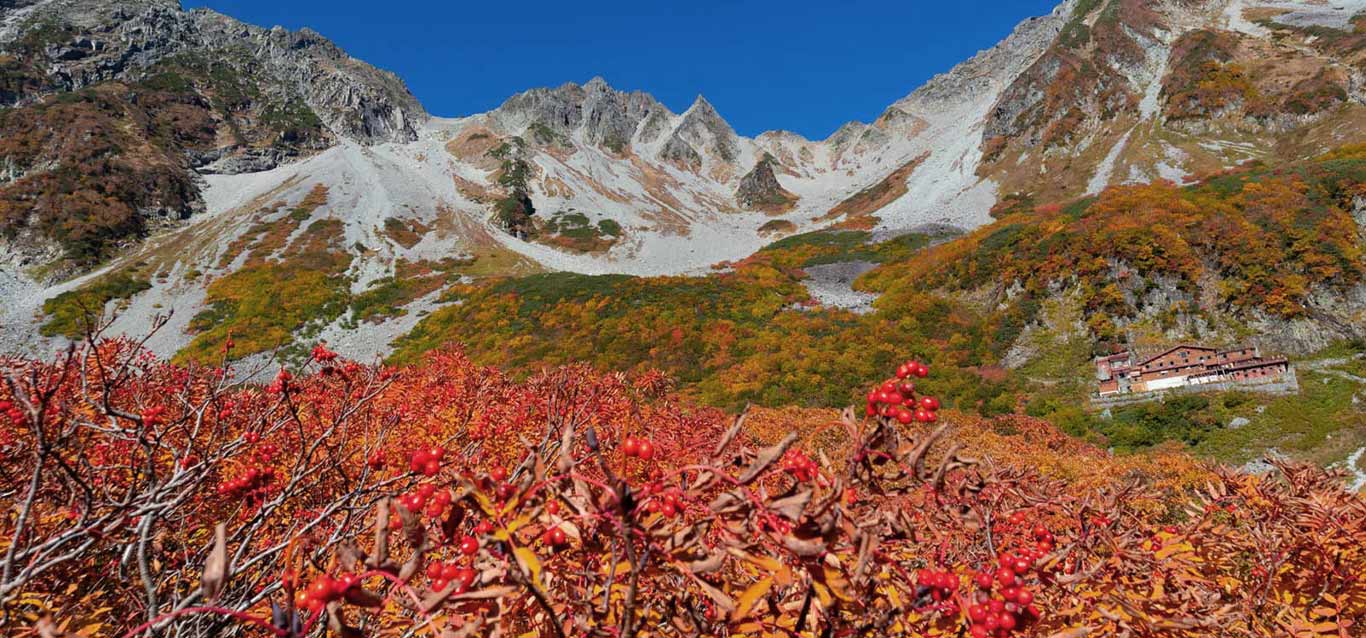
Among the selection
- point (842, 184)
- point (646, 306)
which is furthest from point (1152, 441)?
point (842, 184)

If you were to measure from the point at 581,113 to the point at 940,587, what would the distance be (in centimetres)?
14229

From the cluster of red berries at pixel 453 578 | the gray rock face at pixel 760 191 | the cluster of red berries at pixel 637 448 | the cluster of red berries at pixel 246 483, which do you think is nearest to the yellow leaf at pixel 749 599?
the cluster of red berries at pixel 637 448

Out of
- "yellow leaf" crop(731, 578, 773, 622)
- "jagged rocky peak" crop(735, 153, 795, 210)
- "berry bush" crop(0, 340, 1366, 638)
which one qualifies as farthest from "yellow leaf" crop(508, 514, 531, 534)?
"jagged rocky peak" crop(735, 153, 795, 210)

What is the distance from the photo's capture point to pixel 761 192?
107250mm

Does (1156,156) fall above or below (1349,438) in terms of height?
above

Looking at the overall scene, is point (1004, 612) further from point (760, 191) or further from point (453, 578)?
point (760, 191)

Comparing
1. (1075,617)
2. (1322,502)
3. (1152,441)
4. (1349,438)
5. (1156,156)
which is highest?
(1156,156)

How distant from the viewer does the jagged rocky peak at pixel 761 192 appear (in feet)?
344

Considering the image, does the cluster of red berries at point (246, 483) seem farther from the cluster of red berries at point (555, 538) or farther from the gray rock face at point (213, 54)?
the gray rock face at point (213, 54)

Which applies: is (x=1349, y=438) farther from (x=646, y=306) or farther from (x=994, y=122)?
(x=994, y=122)

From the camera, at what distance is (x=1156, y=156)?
53.3 m

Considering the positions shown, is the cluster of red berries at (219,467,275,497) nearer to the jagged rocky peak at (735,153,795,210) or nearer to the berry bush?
the berry bush

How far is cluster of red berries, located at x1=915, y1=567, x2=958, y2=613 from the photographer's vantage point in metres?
1.43

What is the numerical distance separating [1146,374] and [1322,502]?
58.8 ft
